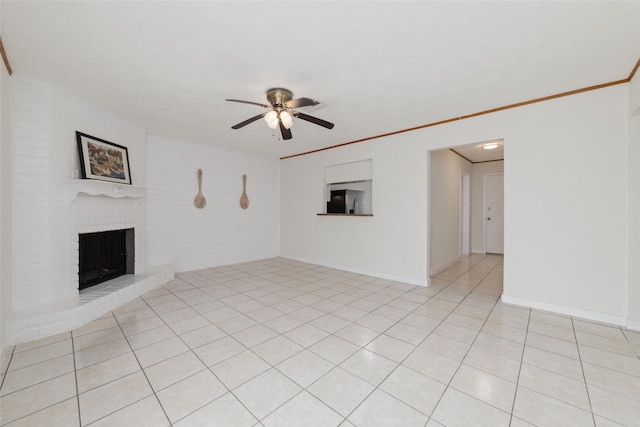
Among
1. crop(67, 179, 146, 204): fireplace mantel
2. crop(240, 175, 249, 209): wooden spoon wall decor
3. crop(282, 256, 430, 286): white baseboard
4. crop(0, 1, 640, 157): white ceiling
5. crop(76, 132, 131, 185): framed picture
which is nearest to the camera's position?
crop(0, 1, 640, 157): white ceiling

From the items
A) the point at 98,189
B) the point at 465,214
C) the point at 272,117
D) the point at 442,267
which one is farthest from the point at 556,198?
the point at 98,189

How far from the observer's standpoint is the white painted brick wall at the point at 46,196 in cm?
251

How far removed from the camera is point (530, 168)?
10.2 ft

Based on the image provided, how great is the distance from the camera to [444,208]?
523cm

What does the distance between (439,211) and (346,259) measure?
2.06 m

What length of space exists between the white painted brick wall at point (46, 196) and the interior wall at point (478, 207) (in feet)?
26.8

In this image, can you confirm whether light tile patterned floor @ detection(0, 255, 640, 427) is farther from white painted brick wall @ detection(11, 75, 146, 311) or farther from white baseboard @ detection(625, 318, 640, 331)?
white painted brick wall @ detection(11, 75, 146, 311)

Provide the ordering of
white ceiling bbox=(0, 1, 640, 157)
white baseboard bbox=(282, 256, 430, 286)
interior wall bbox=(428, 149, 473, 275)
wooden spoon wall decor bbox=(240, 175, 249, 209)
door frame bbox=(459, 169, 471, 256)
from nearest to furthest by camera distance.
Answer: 1. white ceiling bbox=(0, 1, 640, 157)
2. white baseboard bbox=(282, 256, 430, 286)
3. interior wall bbox=(428, 149, 473, 275)
4. wooden spoon wall decor bbox=(240, 175, 249, 209)
5. door frame bbox=(459, 169, 471, 256)

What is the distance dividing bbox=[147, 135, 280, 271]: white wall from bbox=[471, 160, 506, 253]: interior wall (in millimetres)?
5427

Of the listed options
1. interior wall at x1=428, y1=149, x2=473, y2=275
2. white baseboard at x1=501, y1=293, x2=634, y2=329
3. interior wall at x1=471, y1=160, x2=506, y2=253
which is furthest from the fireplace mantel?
interior wall at x1=471, y1=160, x2=506, y2=253

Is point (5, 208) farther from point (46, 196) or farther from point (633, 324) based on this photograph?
point (633, 324)

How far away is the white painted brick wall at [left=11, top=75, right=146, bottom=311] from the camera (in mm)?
2508

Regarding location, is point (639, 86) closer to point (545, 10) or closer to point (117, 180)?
point (545, 10)

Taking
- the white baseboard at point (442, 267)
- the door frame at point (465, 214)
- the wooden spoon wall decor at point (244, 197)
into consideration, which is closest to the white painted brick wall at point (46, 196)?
the wooden spoon wall decor at point (244, 197)
